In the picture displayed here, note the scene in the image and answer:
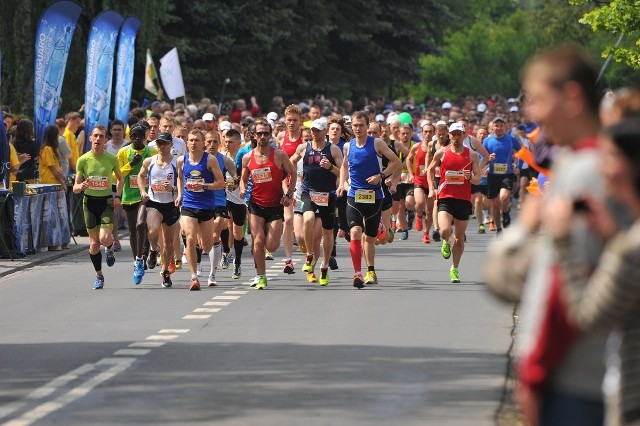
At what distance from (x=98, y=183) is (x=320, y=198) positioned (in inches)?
91.3

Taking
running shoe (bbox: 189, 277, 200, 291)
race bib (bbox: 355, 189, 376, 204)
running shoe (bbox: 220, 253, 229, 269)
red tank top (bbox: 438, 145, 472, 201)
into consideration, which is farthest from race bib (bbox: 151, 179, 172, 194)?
red tank top (bbox: 438, 145, 472, 201)

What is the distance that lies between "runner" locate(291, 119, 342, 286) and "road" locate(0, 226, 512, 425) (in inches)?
21.2

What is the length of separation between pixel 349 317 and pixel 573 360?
34.5ft

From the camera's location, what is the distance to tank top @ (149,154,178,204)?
19188 millimetres

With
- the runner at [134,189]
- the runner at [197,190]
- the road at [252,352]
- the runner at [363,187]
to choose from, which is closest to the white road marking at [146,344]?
the road at [252,352]

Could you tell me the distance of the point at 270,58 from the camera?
5325cm

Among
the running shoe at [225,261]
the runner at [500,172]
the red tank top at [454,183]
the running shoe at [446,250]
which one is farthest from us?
the runner at [500,172]

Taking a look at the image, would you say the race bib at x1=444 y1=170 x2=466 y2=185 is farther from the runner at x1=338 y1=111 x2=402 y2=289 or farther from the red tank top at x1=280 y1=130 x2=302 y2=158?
the red tank top at x1=280 y1=130 x2=302 y2=158

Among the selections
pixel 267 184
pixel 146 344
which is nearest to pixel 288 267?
pixel 267 184

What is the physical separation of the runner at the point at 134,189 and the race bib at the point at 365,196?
245 centimetres

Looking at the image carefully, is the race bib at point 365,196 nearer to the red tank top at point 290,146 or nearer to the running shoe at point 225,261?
the red tank top at point 290,146

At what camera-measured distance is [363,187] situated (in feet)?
61.9

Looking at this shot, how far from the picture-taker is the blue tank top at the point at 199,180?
734 inches

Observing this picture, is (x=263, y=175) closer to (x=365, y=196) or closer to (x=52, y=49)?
(x=365, y=196)
